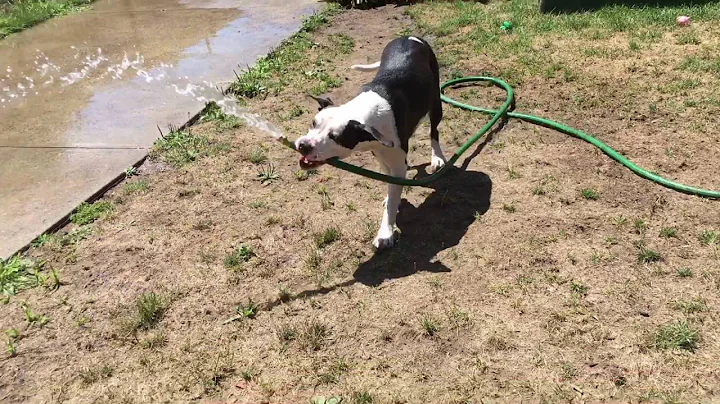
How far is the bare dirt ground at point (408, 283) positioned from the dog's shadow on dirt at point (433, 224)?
2cm

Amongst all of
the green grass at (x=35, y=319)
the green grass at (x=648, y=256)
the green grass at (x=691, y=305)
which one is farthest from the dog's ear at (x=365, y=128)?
the green grass at (x=35, y=319)

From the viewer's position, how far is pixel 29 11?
10516 mm

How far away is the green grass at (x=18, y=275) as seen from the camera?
3818mm

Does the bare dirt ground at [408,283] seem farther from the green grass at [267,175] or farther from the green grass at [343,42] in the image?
the green grass at [343,42]

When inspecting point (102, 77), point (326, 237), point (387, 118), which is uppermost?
point (387, 118)

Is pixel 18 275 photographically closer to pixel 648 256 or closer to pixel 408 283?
pixel 408 283

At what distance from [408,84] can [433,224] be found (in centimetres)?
106

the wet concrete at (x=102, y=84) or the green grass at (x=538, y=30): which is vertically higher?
the green grass at (x=538, y=30)

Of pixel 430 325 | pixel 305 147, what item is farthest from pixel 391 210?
pixel 430 325

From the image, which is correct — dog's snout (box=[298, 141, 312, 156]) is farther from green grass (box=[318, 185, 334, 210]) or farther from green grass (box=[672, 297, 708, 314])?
green grass (box=[672, 297, 708, 314])

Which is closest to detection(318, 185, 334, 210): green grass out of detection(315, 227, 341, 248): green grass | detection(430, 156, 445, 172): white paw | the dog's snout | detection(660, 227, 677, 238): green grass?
detection(315, 227, 341, 248): green grass

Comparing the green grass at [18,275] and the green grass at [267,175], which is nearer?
the green grass at [18,275]

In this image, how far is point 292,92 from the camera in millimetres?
6766

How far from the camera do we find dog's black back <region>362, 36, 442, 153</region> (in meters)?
4.02
